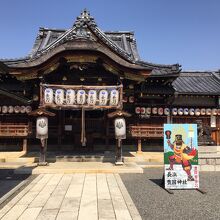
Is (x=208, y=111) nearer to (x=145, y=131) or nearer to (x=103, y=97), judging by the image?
(x=145, y=131)

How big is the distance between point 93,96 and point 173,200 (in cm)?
759

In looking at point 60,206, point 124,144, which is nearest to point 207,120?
point 124,144

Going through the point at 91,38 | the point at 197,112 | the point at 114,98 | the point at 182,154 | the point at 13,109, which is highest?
the point at 91,38

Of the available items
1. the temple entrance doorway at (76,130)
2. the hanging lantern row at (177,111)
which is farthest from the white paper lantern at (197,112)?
the temple entrance doorway at (76,130)

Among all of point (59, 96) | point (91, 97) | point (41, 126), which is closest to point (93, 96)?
point (91, 97)

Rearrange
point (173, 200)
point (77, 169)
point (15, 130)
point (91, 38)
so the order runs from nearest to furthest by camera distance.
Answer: point (173, 200)
point (77, 169)
point (91, 38)
point (15, 130)

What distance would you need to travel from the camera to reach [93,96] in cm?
1377

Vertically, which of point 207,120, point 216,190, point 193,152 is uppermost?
point 207,120

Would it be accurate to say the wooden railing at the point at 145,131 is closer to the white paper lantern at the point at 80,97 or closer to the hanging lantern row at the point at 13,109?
the white paper lantern at the point at 80,97

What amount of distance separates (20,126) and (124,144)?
23.5ft

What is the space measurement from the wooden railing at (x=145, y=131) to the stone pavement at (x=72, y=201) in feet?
22.4

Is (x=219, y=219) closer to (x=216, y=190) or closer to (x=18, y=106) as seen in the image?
(x=216, y=190)

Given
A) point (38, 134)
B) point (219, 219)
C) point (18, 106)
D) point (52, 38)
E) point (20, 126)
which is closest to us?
point (219, 219)

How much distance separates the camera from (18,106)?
17.6 metres
